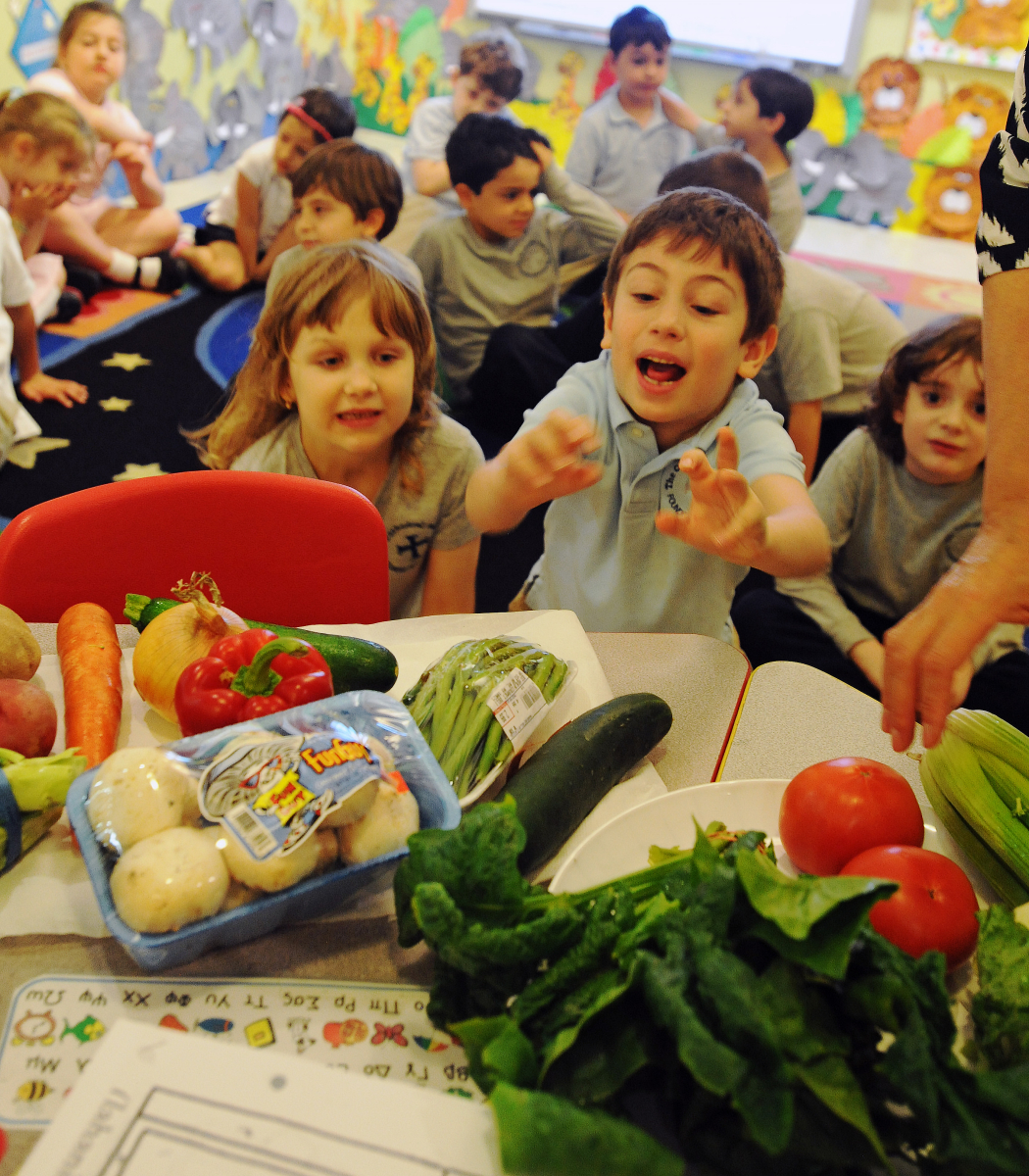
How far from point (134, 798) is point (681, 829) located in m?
0.46

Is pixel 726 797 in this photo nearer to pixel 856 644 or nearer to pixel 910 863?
pixel 910 863

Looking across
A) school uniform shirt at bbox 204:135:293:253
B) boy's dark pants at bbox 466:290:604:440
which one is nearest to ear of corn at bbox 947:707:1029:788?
boy's dark pants at bbox 466:290:604:440

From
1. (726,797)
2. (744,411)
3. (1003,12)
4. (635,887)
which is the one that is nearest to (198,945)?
(635,887)

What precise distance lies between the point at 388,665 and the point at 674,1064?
55 cm

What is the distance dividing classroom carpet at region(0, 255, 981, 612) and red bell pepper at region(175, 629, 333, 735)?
1.57 m

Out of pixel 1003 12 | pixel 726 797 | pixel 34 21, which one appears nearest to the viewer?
pixel 726 797

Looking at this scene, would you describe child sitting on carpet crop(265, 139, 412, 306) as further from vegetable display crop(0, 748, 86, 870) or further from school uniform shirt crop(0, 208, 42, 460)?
vegetable display crop(0, 748, 86, 870)

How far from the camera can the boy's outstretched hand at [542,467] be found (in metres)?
1.09

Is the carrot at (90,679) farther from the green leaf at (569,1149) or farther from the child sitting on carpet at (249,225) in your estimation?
the child sitting on carpet at (249,225)

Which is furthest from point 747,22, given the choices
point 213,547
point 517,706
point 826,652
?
point 517,706

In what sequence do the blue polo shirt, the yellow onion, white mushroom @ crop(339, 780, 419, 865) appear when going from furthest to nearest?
1. the blue polo shirt
2. the yellow onion
3. white mushroom @ crop(339, 780, 419, 865)

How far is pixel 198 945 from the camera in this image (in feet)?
2.19

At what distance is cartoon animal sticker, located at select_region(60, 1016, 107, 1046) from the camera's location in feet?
2.08

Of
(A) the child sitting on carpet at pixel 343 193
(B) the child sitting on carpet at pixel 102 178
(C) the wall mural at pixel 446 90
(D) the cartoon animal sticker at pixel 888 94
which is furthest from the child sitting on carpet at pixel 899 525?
(D) the cartoon animal sticker at pixel 888 94
